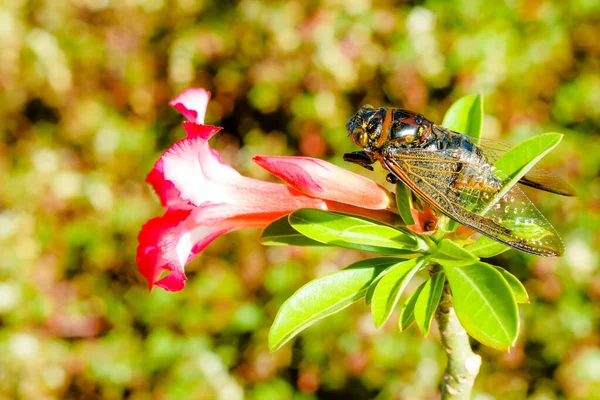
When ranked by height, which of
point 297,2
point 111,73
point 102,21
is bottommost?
point 111,73

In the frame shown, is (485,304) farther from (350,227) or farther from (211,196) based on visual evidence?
(211,196)

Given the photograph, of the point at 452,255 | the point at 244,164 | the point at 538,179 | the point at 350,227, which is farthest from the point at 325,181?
the point at 244,164

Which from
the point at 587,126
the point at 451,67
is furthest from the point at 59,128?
the point at 587,126

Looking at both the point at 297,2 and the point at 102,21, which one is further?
the point at 102,21

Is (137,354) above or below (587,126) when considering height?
below

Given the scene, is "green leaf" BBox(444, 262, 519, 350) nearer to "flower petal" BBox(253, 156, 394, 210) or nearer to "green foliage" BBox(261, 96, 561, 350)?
"green foliage" BBox(261, 96, 561, 350)

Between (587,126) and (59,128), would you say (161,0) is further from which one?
(587,126)
